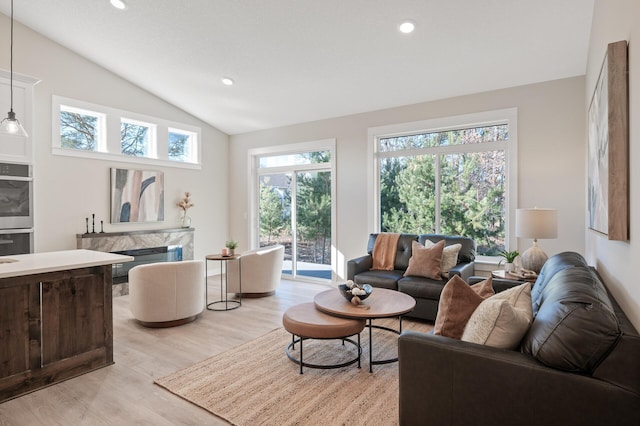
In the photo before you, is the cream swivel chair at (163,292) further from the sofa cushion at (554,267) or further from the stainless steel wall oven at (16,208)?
the sofa cushion at (554,267)

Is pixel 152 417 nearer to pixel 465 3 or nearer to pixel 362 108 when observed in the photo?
pixel 465 3

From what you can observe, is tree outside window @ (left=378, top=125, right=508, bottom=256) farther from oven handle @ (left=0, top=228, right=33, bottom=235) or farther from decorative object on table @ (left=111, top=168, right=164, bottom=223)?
oven handle @ (left=0, top=228, right=33, bottom=235)

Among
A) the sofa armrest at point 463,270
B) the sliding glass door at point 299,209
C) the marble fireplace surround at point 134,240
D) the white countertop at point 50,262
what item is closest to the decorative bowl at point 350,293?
the sofa armrest at point 463,270

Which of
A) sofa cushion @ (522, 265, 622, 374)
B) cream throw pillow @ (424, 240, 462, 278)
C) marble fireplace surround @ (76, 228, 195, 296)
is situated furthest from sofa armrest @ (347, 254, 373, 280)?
marble fireplace surround @ (76, 228, 195, 296)

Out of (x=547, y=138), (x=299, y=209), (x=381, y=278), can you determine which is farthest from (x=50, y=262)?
(x=547, y=138)

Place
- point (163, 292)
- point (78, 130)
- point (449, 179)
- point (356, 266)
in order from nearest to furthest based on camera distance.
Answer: point (163, 292)
point (356, 266)
point (449, 179)
point (78, 130)

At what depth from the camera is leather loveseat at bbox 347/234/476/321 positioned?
392 cm

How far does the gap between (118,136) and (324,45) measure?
3.63m

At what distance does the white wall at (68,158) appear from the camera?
4.71 m

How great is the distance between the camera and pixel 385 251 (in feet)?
15.8

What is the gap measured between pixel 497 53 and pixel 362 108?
6.78 feet

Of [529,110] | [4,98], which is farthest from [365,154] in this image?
[4,98]

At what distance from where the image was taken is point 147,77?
18.0 feet

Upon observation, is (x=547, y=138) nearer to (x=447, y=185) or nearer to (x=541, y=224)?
(x=447, y=185)
